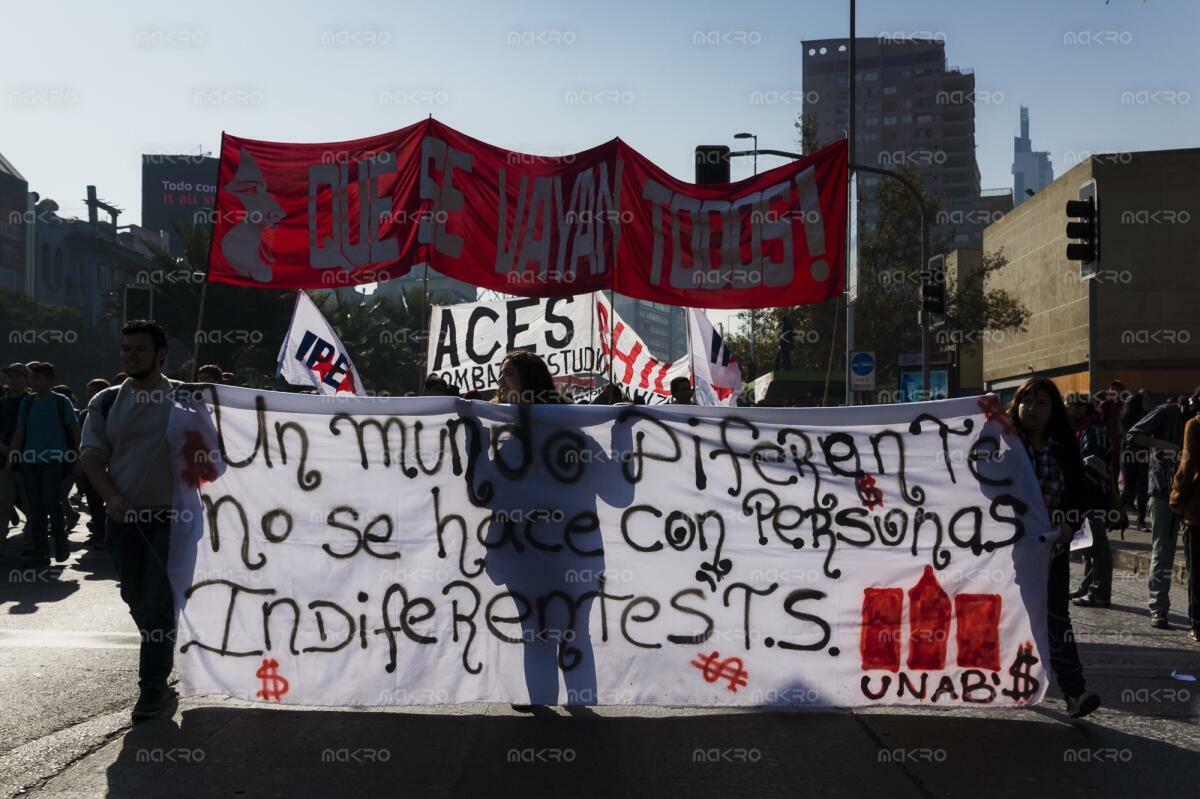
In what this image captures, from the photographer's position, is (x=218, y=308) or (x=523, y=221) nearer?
(x=523, y=221)

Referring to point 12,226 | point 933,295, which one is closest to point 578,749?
point 933,295

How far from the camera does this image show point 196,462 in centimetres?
591

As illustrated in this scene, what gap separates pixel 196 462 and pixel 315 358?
849 cm

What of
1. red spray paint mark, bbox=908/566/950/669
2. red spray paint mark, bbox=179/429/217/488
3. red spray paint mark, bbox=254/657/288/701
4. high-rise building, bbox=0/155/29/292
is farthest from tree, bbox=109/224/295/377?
high-rise building, bbox=0/155/29/292

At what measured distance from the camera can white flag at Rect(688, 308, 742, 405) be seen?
609 inches

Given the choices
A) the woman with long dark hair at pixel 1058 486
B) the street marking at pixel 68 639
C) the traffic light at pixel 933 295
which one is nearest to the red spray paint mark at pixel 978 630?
the woman with long dark hair at pixel 1058 486

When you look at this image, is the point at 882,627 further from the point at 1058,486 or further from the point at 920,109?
the point at 920,109

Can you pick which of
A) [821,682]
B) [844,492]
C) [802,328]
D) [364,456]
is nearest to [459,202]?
[364,456]

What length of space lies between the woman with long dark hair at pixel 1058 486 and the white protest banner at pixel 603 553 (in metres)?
0.09

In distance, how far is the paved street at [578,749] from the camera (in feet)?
14.8

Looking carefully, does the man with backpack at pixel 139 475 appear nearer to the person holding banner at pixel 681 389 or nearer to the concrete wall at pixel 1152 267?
the person holding banner at pixel 681 389

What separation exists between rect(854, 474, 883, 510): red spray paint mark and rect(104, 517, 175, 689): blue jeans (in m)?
3.24

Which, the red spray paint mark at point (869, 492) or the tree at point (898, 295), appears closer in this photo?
the red spray paint mark at point (869, 492)

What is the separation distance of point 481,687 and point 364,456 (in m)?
1.22
